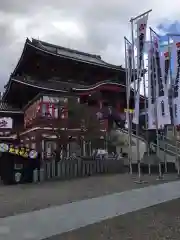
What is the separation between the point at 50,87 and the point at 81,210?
22.0 metres

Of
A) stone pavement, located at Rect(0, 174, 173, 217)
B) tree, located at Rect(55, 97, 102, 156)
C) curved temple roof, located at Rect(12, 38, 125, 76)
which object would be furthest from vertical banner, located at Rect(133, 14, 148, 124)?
curved temple roof, located at Rect(12, 38, 125, 76)

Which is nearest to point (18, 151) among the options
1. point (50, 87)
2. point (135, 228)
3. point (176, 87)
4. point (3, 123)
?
point (176, 87)

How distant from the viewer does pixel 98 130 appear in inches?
867

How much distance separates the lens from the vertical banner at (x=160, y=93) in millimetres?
17031

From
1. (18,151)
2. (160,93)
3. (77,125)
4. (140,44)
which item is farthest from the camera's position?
(77,125)

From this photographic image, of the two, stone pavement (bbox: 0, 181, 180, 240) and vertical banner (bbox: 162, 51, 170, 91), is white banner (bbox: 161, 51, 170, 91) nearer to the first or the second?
vertical banner (bbox: 162, 51, 170, 91)

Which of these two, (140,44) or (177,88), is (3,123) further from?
(177,88)

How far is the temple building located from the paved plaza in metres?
13.7

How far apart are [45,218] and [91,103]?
83.4ft

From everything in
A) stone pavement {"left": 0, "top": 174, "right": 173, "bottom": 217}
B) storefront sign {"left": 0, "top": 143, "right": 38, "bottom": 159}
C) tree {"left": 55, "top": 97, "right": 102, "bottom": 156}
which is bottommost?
stone pavement {"left": 0, "top": 174, "right": 173, "bottom": 217}

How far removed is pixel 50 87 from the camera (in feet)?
99.3

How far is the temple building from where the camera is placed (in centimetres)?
2845

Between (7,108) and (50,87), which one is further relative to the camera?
(7,108)

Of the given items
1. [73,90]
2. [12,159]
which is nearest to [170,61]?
[12,159]
